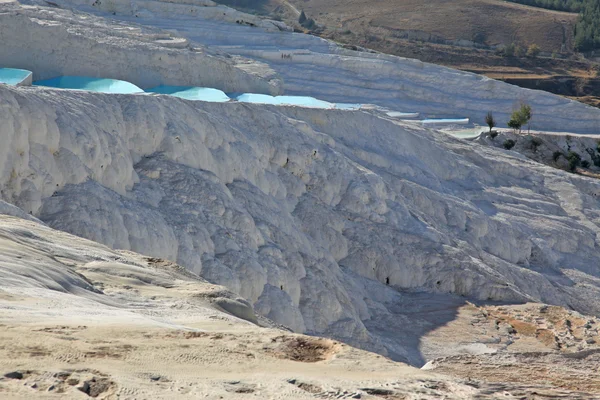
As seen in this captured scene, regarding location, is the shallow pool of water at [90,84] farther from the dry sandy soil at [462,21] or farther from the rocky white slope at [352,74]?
the dry sandy soil at [462,21]

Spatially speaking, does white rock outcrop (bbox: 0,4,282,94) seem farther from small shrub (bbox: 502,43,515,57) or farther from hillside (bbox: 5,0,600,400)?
small shrub (bbox: 502,43,515,57)

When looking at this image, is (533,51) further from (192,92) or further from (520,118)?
(192,92)

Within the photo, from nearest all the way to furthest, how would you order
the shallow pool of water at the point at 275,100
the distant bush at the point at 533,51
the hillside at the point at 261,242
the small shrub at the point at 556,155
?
the hillside at the point at 261,242 < the shallow pool of water at the point at 275,100 < the small shrub at the point at 556,155 < the distant bush at the point at 533,51

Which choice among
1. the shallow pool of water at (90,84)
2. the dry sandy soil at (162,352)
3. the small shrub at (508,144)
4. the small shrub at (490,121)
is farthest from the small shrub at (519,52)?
the dry sandy soil at (162,352)

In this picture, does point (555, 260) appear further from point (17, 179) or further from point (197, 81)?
point (17, 179)

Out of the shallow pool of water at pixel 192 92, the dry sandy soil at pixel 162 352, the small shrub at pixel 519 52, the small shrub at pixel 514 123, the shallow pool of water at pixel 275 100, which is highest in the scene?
the dry sandy soil at pixel 162 352

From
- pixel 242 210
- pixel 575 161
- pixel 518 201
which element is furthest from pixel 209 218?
pixel 575 161
